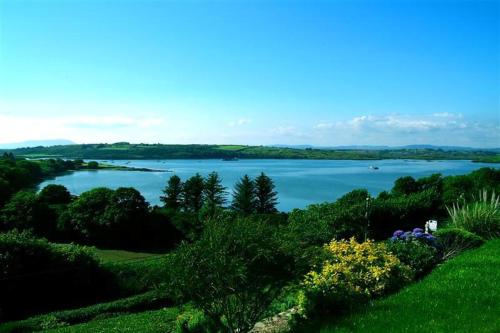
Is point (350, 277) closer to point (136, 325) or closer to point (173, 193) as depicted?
point (136, 325)

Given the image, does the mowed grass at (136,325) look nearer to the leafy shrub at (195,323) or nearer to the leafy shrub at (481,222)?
the leafy shrub at (195,323)

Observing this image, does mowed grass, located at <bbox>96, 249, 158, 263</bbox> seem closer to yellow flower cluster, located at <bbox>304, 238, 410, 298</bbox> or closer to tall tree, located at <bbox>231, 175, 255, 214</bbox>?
yellow flower cluster, located at <bbox>304, 238, 410, 298</bbox>

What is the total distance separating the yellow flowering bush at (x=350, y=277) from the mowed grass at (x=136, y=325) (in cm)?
475

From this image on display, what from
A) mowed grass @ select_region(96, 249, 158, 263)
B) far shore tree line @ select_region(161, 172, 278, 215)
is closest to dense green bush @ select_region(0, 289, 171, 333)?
mowed grass @ select_region(96, 249, 158, 263)

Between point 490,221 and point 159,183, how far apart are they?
99463mm

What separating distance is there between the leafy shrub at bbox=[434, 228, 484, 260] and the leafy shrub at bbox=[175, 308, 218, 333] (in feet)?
23.3

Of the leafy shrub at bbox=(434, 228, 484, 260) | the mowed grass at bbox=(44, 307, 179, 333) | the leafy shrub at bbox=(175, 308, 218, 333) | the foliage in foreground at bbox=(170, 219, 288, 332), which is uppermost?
the foliage in foreground at bbox=(170, 219, 288, 332)

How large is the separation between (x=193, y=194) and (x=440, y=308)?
62864 mm

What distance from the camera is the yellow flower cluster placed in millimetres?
8297

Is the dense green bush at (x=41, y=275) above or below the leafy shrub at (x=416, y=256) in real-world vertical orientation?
below

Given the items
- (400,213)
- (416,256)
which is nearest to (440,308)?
(416,256)

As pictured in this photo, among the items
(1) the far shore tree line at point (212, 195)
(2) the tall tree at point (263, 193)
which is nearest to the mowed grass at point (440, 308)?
(1) the far shore tree line at point (212, 195)

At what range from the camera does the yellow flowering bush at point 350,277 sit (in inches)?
312

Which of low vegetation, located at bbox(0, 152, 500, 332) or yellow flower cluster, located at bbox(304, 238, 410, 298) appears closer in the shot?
low vegetation, located at bbox(0, 152, 500, 332)
